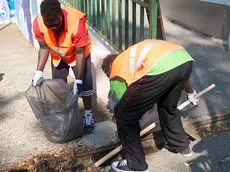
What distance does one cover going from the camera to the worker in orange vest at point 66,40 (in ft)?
10.5

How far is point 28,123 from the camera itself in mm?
4160

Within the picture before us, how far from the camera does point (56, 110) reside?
343cm

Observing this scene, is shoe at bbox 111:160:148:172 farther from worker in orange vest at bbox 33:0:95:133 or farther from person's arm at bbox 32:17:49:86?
person's arm at bbox 32:17:49:86

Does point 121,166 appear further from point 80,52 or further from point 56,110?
point 80,52

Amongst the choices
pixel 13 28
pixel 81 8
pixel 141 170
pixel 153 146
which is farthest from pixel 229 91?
pixel 13 28

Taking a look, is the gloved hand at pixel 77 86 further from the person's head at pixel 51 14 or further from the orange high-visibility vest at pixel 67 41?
the person's head at pixel 51 14

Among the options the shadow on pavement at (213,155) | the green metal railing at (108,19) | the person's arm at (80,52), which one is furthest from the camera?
the green metal railing at (108,19)

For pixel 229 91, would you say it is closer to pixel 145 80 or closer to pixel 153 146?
pixel 153 146

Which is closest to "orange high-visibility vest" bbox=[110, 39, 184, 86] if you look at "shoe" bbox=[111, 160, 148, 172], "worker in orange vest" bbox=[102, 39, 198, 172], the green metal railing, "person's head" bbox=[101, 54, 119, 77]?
"worker in orange vest" bbox=[102, 39, 198, 172]

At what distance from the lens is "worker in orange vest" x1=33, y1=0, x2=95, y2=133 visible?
3203mm

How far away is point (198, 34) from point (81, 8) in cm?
239

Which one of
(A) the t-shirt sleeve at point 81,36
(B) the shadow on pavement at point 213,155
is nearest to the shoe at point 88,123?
(A) the t-shirt sleeve at point 81,36

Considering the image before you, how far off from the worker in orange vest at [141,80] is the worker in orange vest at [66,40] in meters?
0.47

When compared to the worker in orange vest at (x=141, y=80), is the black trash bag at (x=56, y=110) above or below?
below
